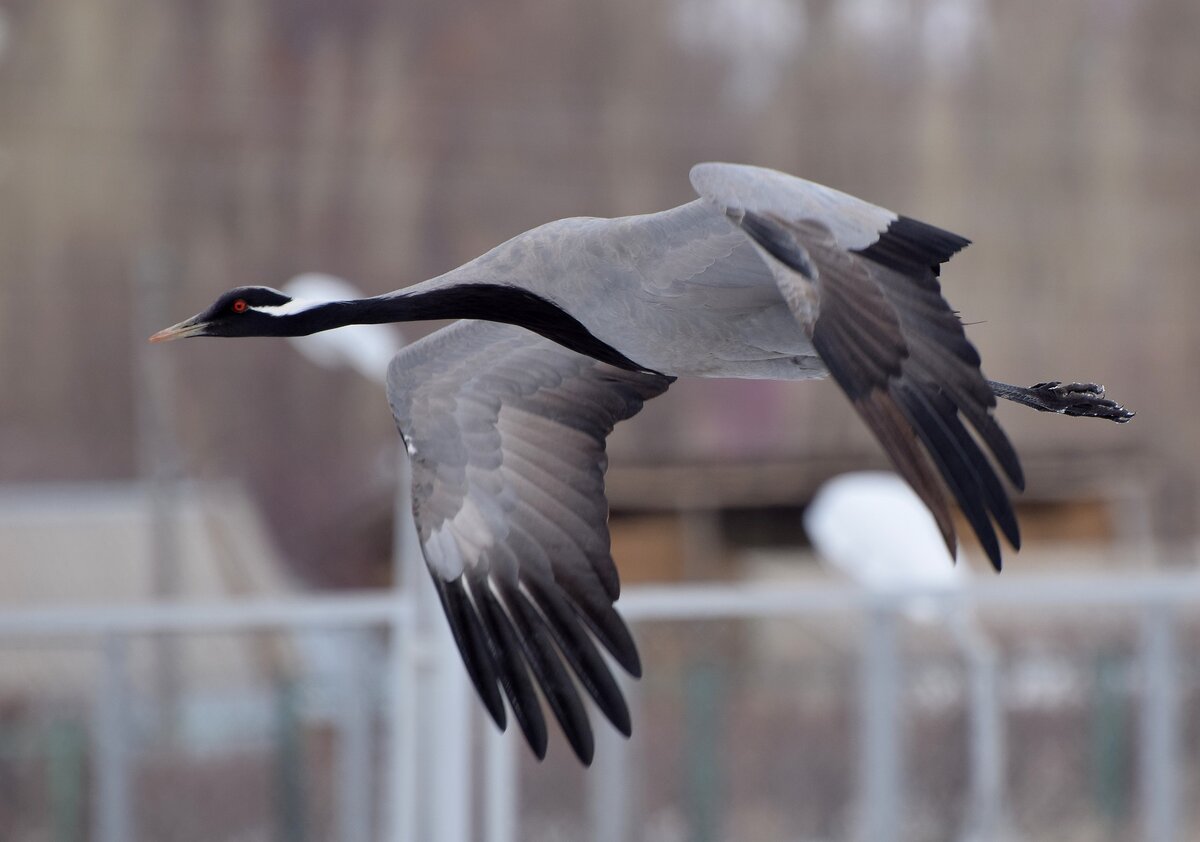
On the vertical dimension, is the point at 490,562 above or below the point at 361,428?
below

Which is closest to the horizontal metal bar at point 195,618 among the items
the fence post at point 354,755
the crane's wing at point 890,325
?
the fence post at point 354,755

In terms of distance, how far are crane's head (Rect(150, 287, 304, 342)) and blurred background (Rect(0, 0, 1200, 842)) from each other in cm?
214

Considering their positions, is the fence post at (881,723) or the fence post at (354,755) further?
the fence post at (354,755)

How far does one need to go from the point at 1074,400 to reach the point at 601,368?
1.72ft

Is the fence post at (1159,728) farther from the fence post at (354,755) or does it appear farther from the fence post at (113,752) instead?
the fence post at (113,752)

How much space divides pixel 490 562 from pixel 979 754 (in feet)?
6.66

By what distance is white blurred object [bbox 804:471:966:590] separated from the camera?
3.50 meters

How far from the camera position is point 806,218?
1095 millimetres

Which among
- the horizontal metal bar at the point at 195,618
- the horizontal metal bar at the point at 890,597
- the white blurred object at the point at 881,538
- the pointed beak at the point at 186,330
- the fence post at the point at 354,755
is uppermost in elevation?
the pointed beak at the point at 186,330

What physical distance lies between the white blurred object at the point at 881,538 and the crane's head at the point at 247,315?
7.71 ft

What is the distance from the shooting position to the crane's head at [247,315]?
51.5 inches

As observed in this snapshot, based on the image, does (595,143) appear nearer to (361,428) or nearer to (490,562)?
(361,428)

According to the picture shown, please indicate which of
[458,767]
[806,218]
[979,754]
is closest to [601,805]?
[458,767]

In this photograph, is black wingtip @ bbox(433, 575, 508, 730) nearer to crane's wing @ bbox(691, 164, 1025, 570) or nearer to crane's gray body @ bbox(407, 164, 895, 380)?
crane's gray body @ bbox(407, 164, 895, 380)
